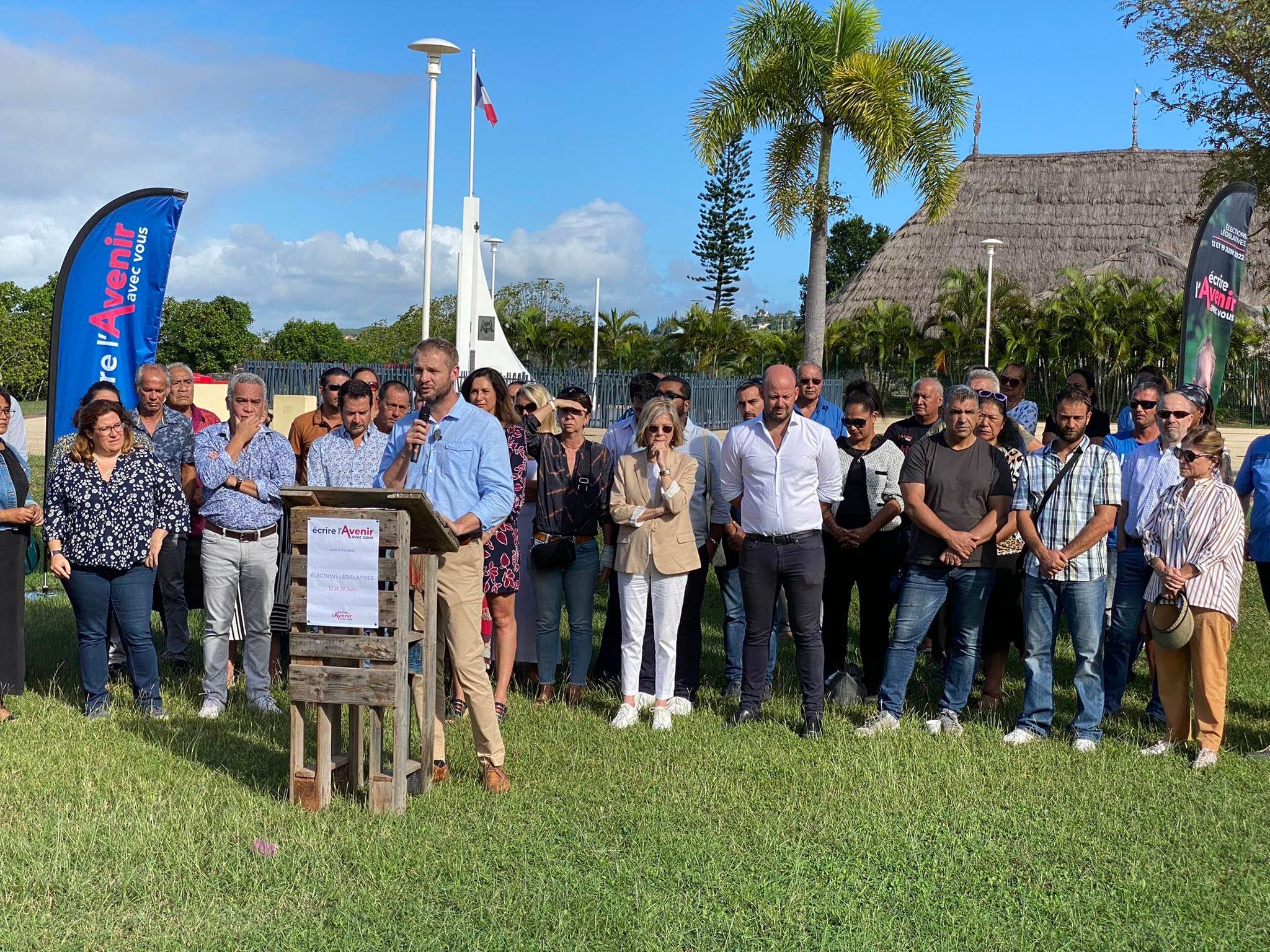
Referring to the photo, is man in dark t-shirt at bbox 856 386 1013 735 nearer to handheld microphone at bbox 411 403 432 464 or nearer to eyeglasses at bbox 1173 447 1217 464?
eyeglasses at bbox 1173 447 1217 464

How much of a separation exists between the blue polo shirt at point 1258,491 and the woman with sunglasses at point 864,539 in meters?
2.05

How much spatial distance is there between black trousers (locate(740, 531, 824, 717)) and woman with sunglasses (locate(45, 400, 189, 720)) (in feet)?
11.7

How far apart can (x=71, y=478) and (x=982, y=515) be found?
543 centimetres

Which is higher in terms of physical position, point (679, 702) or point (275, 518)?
point (275, 518)

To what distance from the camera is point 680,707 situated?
7504 mm

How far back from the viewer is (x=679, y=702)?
7.54 meters

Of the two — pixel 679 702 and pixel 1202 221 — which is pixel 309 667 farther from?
pixel 1202 221

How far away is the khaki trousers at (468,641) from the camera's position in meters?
5.81

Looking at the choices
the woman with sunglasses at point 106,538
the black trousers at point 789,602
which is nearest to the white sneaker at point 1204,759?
the black trousers at point 789,602

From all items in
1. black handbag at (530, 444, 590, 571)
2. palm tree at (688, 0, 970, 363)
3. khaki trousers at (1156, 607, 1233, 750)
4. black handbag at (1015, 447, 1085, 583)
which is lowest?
khaki trousers at (1156, 607, 1233, 750)

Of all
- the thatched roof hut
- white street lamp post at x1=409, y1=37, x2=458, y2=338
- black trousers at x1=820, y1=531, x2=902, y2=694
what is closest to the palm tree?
white street lamp post at x1=409, y1=37, x2=458, y2=338

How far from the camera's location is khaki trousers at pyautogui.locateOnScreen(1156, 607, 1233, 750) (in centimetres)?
653

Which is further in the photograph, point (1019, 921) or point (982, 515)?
point (982, 515)

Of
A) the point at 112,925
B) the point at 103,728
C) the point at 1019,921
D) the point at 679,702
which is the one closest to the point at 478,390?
the point at 679,702
